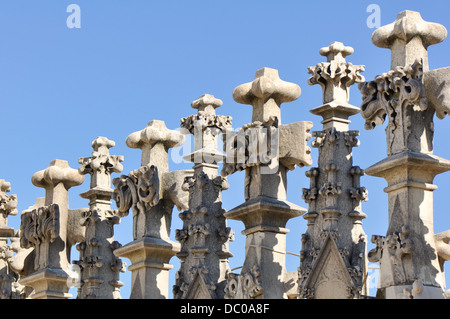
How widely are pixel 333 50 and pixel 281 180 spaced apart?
2.19 m

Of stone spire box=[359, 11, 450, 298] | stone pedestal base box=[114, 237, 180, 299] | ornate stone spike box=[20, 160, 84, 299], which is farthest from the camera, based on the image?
ornate stone spike box=[20, 160, 84, 299]

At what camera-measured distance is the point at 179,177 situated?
18844 mm

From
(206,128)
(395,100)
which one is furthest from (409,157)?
(206,128)

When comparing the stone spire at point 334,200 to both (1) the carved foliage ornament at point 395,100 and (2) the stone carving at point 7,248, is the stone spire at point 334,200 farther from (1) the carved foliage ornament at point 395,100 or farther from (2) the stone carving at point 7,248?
(2) the stone carving at point 7,248

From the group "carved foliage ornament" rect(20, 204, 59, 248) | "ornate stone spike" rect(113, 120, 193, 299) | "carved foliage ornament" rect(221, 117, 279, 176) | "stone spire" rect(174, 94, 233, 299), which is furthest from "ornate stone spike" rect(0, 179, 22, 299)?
"carved foliage ornament" rect(221, 117, 279, 176)

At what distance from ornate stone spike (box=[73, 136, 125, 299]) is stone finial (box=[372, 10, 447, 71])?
811cm

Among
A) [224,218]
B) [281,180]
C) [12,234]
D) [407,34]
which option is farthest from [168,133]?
[12,234]

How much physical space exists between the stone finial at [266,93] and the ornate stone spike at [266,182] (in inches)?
0.6

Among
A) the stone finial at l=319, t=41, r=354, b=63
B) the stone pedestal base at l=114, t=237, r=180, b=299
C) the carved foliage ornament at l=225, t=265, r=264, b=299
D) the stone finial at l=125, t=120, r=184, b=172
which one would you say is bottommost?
the carved foliage ornament at l=225, t=265, r=264, b=299

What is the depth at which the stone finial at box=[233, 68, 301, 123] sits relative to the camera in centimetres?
1650

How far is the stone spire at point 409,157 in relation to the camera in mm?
13367

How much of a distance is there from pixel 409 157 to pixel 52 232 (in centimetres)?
1034

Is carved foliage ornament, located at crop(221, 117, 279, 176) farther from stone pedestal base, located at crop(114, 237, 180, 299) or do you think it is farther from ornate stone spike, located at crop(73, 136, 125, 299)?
ornate stone spike, located at crop(73, 136, 125, 299)
